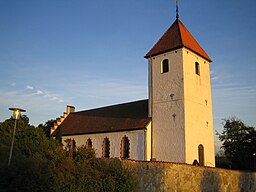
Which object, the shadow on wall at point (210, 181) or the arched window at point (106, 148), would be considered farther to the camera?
the arched window at point (106, 148)

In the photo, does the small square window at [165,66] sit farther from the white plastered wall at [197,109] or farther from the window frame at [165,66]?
the white plastered wall at [197,109]

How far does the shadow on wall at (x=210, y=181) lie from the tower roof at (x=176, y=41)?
39.8ft

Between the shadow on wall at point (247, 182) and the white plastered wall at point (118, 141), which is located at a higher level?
the white plastered wall at point (118, 141)

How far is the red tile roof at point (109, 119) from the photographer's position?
1081 inches

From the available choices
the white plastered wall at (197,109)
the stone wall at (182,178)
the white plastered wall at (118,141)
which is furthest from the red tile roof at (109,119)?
the stone wall at (182,178)

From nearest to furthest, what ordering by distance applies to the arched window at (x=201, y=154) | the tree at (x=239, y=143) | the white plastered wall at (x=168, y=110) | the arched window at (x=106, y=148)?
the white plastered wall at (x=168, y=110)
the arched window at (x=201, y=154)
the arched window at (x=106, y=148)
the tree at (x=239, y=143)

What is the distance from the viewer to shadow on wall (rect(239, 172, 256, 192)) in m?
21.0

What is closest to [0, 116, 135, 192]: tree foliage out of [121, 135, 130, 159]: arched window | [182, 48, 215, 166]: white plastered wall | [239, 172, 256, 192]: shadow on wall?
[239, 172, 256, 192]: shadow on wall

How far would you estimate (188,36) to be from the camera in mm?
28938

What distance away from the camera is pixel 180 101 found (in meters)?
25.0

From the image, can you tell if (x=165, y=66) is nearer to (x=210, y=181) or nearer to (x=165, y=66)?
(x=165, y=66)

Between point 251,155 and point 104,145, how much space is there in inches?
744

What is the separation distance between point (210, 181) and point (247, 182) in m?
5.29

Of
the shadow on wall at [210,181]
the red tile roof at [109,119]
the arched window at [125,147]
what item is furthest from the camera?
the red tile roof at [109,119]
